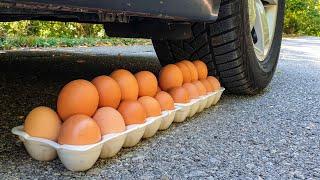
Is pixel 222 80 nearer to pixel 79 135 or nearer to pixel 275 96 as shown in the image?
pixel 275 96

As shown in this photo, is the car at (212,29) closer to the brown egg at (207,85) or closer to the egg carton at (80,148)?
the brown egg at (207,85)

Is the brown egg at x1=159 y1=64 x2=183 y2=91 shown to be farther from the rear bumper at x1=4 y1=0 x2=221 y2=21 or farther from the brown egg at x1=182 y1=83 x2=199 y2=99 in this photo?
the rear bumper at x1=4 y1=0 x2=221 y2=21

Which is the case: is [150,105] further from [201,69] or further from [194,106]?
[201,69]

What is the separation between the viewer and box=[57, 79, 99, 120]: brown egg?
1.32 meters

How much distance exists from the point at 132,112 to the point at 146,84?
269 millimetres

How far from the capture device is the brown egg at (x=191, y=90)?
6.45 ft

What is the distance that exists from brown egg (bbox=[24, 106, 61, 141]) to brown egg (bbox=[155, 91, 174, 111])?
0.52 m

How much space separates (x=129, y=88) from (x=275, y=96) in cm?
142

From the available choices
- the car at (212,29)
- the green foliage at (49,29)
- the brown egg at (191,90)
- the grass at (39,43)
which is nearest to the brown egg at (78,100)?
the car at (212,29)

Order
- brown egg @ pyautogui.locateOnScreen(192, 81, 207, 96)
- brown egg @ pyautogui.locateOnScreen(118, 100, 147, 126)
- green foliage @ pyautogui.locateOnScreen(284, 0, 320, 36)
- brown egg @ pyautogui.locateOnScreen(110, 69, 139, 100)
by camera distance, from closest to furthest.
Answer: brown egg @ pyautogui.locateOnScreen(118, 100, 147, 126) < brown egg @ pyautogui.locateOnScreen(110, 69, 139, 100) < brown egg @ pyautogui.locateOnScreen(192, 81, 207, 96) < green foliage @ pyautogui.locateOnScreen(284, 0, 320, 36)

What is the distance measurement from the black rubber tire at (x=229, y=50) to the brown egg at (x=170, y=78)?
1.20 ft

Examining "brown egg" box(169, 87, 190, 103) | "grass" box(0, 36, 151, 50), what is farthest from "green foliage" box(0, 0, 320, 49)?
A: "brown egg" box(169, 87, 190, 103)

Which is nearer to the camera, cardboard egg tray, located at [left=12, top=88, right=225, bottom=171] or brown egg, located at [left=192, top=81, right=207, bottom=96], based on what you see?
cardboard egg tray, located at [left=12, top=88, right=225, bottom=171]

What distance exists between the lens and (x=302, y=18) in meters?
20.3
